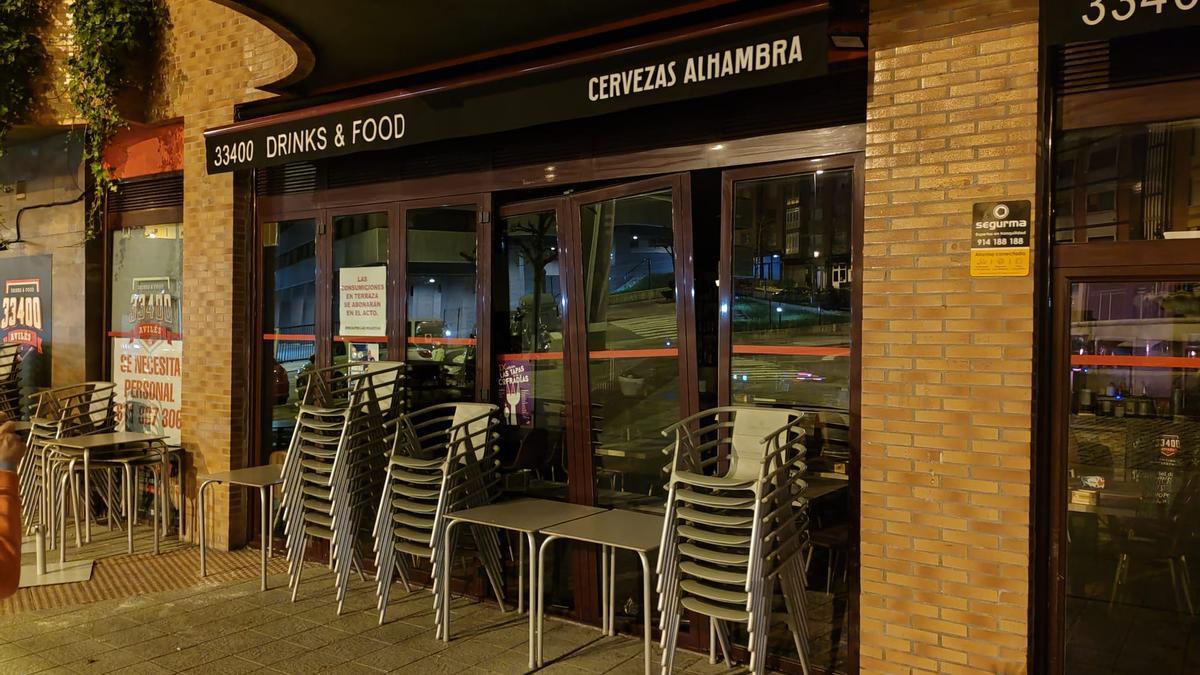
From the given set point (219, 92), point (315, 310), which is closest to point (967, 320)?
point (315, 310)

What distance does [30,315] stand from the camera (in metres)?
8.79

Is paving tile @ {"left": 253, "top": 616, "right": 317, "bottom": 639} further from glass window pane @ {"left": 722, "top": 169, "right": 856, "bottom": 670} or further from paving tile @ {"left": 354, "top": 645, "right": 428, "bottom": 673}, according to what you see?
glass window pane @ {"left": 722, "top": 169, "right": 856, "bottom": 670}

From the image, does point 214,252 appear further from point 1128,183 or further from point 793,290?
point 1128,183

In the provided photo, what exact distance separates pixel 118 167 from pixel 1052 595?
8430 millimetres

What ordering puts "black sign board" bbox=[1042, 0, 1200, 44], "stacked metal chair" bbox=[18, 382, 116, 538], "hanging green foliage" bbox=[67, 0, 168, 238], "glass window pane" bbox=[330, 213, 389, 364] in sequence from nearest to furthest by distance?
1. "black sign board" bbox=[1042, 0, 1200, 44]
2. "glass window pane" bbox=[330, 213, 389, 364]
3. "stacked metal chair" bbox=[18, 382, 116, 538]
4. "hanging green foliage" bbox=[67, 0, 168, 238]

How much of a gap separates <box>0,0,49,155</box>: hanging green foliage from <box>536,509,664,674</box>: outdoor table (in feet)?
22.7

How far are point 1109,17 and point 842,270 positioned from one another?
1.60 meters

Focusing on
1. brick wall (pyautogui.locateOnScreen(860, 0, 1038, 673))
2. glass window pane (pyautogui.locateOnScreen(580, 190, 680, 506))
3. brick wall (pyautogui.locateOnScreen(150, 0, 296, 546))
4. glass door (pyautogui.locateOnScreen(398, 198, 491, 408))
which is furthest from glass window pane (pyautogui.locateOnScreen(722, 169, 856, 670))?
brick wall (pyautogui.locateOnScreen(150, 0, 296, 546))

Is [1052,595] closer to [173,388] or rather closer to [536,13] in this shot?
[536,13]

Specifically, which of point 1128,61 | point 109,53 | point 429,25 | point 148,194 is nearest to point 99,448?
point 148,194

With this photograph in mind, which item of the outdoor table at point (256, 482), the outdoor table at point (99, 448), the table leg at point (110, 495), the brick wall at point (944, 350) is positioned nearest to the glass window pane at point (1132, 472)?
the brick wall at point (944, 350)

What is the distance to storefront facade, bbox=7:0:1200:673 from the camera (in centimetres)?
365

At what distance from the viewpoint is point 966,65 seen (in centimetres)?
378

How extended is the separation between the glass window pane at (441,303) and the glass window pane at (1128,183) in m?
3.65
